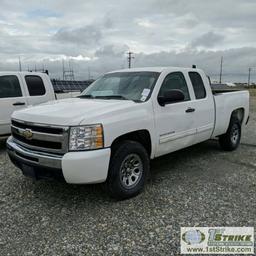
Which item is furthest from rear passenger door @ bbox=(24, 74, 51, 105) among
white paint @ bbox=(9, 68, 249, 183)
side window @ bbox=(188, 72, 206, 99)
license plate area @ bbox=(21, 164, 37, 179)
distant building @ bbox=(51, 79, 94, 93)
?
distant building @ bbox=(51, 79, 94, 93)

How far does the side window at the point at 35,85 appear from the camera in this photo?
23.9ft

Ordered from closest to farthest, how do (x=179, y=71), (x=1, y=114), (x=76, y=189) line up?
(x=76, y=189)
(x=179, y=71)
(x=1, y=114)

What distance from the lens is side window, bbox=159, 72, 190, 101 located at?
4.81 meters

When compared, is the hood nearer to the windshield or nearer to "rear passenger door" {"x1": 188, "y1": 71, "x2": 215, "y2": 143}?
the windshield

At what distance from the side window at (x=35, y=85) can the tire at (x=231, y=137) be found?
465 cm

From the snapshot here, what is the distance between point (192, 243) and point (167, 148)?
1877 mm

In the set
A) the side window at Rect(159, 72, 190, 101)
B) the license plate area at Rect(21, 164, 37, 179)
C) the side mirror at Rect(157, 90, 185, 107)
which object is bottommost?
the license plate area at Rect(21, 164, 37, 179)

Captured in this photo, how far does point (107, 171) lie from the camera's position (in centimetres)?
365

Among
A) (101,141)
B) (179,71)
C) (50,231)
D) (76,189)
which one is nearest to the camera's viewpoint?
(50,231)

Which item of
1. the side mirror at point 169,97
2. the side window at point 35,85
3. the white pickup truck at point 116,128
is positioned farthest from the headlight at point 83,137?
the side window at point 35,85

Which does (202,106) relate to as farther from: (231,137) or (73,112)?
(73,112)

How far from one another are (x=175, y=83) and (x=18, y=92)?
158 inches

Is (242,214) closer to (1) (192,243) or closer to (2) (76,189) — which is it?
(1) (192,243)

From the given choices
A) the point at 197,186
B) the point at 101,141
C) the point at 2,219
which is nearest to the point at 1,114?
the point at 2,219
